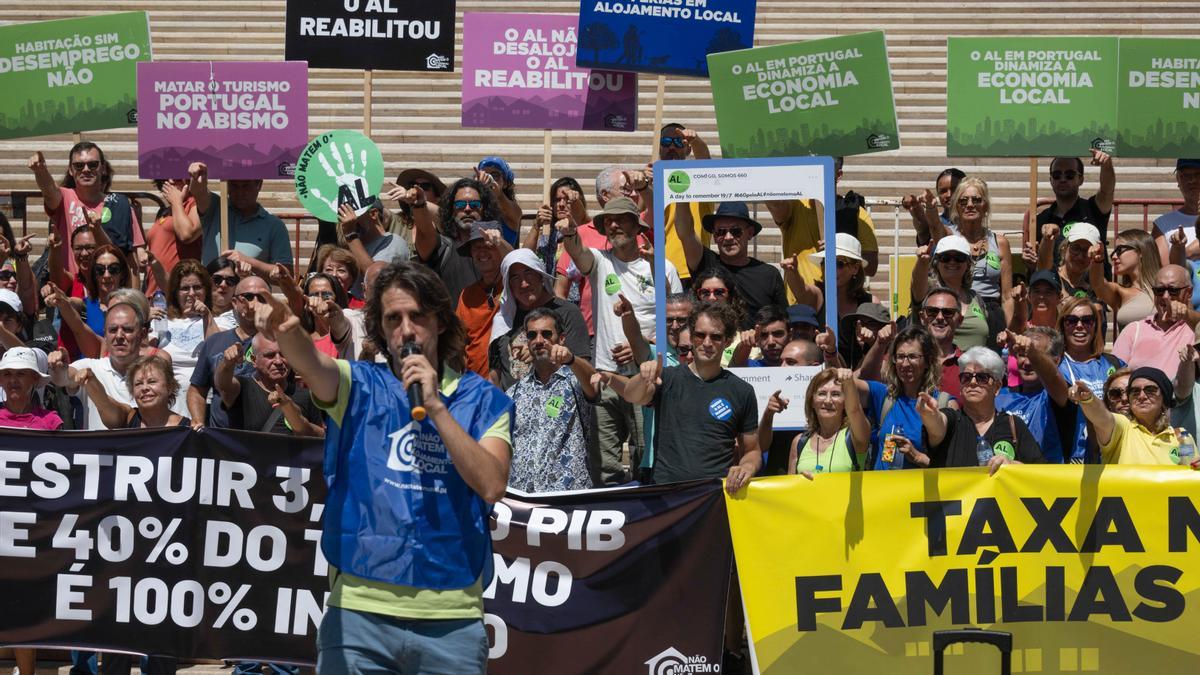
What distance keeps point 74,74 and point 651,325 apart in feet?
14.2

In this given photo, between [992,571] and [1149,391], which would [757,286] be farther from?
[992,571]

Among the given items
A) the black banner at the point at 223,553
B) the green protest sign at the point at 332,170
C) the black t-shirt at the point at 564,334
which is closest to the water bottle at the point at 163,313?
the green protest sign at the point at 332,170

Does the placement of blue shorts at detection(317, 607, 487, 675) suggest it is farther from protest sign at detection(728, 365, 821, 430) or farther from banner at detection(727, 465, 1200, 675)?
protest sign at detection(728, 365, 821, 430)

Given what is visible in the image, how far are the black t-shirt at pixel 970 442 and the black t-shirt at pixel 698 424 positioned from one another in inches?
34.4

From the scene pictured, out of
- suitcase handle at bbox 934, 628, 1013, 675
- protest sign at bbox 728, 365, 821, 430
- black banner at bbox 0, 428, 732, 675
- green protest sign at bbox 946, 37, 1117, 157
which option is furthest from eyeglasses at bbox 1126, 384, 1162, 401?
green protest sign at bbox 946, 37, 1117, 157

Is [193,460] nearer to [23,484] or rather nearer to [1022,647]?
[23,484]

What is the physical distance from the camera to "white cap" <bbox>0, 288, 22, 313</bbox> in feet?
32.7

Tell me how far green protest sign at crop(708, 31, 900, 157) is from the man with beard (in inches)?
58.2

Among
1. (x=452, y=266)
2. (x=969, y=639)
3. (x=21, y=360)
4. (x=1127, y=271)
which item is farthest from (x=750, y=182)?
(x=969, y=639)

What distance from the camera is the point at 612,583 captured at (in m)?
7.90

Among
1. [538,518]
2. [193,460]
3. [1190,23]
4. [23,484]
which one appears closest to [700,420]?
[538,518]

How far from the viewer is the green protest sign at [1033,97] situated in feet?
35.4

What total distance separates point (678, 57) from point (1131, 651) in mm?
5134

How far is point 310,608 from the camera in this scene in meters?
8.12
